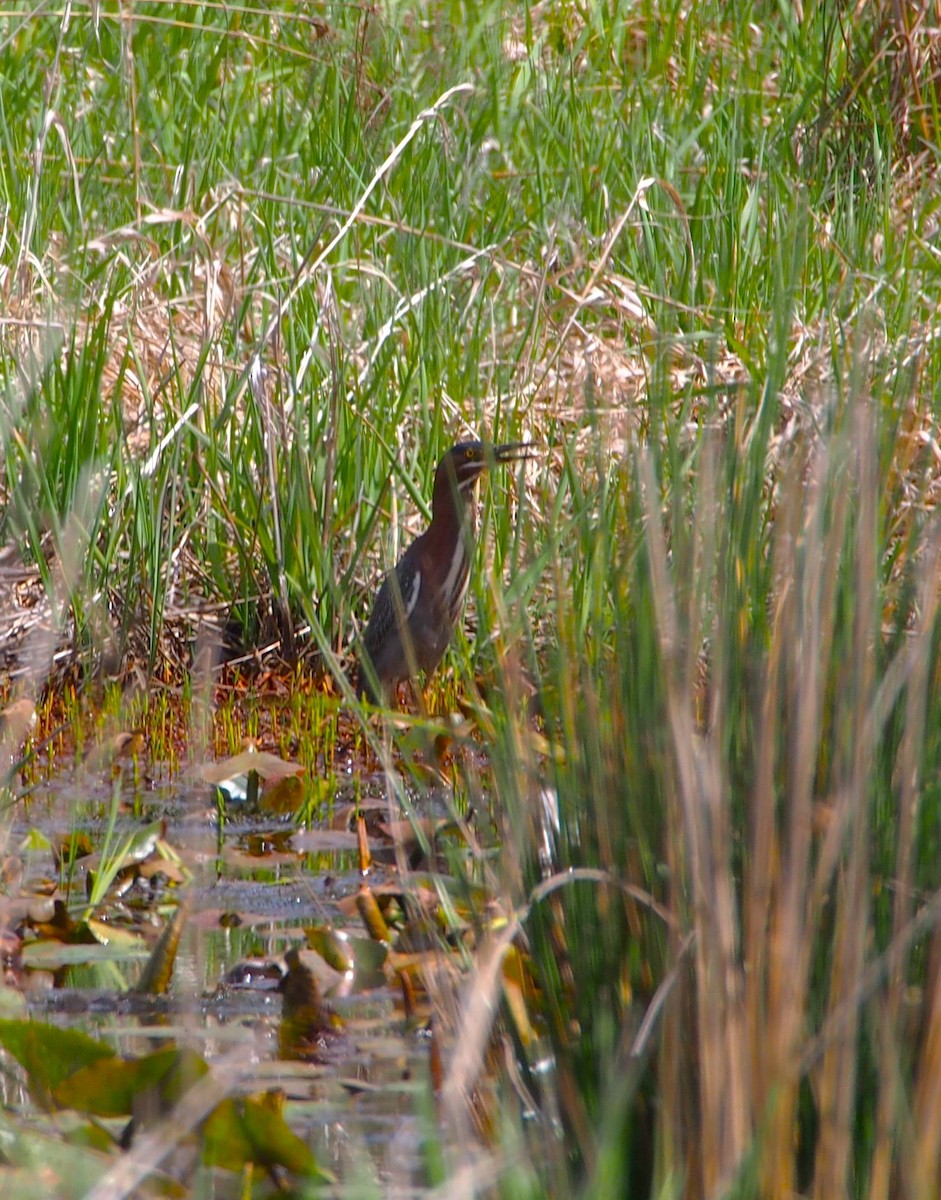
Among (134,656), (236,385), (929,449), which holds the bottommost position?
(134,656)

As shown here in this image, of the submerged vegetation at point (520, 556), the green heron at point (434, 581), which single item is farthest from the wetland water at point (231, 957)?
the green heron at point (434, 581)

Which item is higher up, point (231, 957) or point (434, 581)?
point (231, 957)

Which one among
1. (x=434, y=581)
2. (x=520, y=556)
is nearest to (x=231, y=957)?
(x=520, y=556)

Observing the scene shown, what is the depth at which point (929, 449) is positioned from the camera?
2.42m

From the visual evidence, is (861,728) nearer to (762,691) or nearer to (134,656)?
(762,691)

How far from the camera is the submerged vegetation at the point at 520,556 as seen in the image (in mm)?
1880

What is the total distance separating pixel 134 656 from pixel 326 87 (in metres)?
3.03

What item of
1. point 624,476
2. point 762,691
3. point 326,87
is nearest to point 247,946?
point 624,476

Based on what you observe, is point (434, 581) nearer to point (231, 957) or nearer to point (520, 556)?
point (520, 556)

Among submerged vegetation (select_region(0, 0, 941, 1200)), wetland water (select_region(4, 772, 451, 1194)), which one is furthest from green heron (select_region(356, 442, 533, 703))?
wetland water (select_region(4, 772, 451, 1194))

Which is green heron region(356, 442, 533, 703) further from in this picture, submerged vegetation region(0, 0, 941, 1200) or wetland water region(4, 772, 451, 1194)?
wetland water region(4, 772, 451, 1194)

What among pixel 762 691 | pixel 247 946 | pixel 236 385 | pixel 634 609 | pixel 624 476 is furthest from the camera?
pixel 236 385

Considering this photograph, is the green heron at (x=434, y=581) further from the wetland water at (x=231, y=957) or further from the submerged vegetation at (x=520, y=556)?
the wetland water at (x=231, y=957)

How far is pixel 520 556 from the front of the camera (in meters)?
3.89
